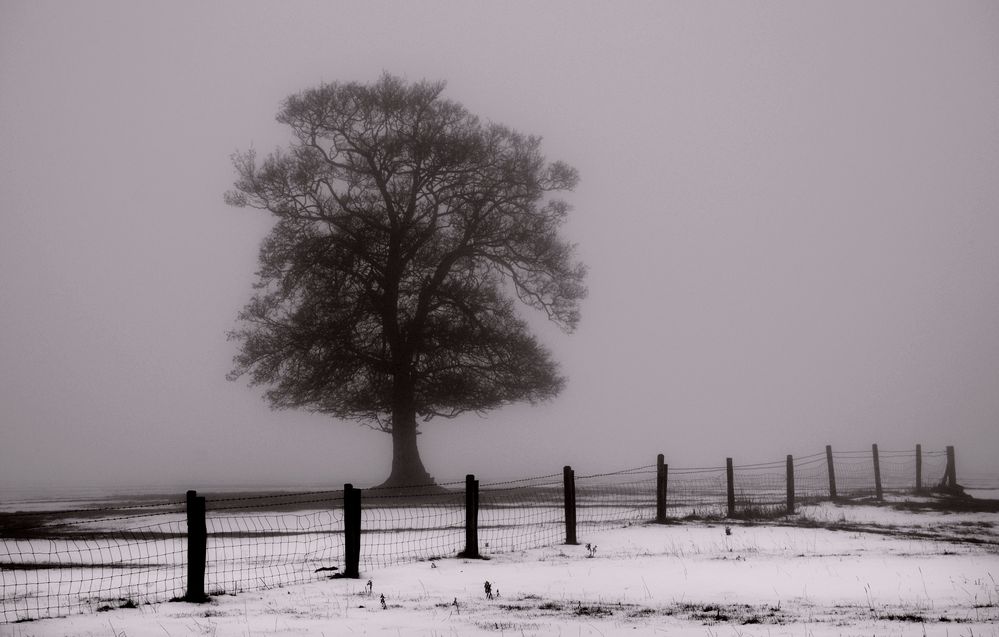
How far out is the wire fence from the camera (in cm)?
1138

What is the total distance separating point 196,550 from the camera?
10289 millimetres

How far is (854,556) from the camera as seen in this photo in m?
13.8

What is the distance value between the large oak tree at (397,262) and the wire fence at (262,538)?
353cm

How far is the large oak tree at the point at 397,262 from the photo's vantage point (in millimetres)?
30500

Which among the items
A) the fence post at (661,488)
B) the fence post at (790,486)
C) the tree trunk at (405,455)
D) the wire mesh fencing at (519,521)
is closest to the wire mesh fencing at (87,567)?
the wire mesh fencing at (519,521)

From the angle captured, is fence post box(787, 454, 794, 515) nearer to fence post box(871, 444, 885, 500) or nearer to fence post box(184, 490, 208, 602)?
fence post box(871, 444, 885, 500)

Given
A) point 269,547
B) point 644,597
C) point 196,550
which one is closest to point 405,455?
point 269,547

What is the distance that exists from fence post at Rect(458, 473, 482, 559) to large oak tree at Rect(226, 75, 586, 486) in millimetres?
15522

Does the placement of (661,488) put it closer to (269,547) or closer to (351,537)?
(269,547)

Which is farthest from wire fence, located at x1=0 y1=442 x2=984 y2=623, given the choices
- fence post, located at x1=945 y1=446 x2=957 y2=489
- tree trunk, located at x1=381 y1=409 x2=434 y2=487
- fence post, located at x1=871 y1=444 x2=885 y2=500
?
fence post, located at x1=945 y1=446 x2=957 y2=489

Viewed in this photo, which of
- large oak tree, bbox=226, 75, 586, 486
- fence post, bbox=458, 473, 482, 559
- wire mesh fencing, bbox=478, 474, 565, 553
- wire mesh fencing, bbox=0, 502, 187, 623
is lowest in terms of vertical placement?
wire mesh fencing, bbox=478, 474, 565, 553

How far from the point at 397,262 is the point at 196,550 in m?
21.7

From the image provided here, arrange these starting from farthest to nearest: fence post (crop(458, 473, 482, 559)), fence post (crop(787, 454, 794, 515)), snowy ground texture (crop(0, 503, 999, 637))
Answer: fence post (crop(787, 454, 794, 515)) < fence post (crop(458, 473, 482, 559)) < snowy ground texture (crop(0, 503, 999, 637))

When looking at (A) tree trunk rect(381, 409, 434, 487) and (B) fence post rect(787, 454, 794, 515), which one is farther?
(A) tree trunk rect(381, 409, 434, 487)
